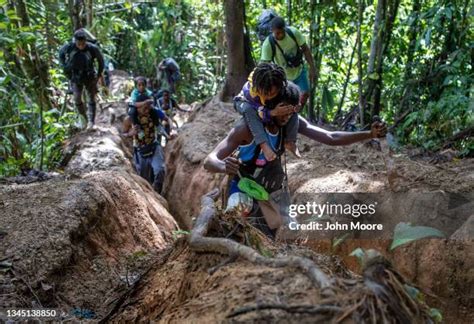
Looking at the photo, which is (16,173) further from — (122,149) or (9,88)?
(122,149)

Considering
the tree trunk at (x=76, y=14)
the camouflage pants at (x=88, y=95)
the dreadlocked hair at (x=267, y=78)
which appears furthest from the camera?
the tree trunk at (x=76, y=14)

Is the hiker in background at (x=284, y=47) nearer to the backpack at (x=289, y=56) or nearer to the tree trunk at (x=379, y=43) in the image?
the backpack at (x=289, y=56)

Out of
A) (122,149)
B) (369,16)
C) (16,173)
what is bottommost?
(122,149)

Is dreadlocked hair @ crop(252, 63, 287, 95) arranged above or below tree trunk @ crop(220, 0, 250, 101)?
above

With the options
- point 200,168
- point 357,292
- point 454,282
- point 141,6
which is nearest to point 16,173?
point 200,168

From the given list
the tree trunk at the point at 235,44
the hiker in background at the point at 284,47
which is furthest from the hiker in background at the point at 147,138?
the hiker in background at the point at 284,47

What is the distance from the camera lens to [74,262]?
525 centimetres

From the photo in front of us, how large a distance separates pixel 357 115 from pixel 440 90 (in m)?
1.88

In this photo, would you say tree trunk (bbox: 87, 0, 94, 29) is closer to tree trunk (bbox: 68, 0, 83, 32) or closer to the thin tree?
tree trunk (bbox: 68, 0, 83, 32)

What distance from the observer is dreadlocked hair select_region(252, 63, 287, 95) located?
429cm

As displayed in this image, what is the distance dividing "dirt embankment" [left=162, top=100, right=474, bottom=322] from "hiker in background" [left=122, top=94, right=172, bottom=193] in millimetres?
648

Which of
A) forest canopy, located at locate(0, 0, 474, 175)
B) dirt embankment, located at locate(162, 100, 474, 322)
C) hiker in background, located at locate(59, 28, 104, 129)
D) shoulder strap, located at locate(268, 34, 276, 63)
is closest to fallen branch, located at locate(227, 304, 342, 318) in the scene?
dirt embankment, located at locate(162, 100, 474, 322)

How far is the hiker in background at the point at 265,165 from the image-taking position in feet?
14.6

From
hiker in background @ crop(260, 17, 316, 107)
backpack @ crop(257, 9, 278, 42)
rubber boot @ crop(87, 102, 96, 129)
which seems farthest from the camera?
rubber boot @ crop(87, 102, 96, 129)
